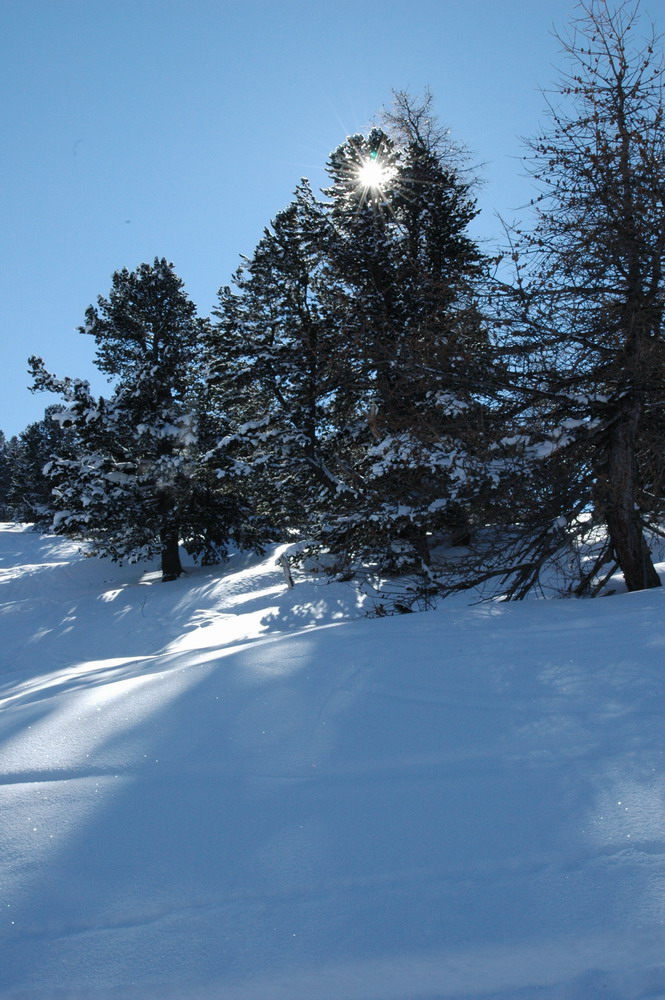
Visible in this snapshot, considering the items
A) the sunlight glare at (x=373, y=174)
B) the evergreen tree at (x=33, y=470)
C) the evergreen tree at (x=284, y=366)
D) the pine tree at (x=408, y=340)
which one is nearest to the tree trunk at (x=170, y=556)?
the evergreen tree at (x=284, y=366)

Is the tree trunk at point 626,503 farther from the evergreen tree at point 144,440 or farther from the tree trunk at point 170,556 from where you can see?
the tree trunk at point 170,556

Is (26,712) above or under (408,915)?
above

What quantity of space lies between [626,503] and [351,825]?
625cm

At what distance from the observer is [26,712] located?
13.8 feet

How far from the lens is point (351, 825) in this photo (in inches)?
98.8

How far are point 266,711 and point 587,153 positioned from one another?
6745mm

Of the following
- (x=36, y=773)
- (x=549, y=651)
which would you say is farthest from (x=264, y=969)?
(x=549, y=651)

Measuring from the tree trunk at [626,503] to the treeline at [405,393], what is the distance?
3 centimetres

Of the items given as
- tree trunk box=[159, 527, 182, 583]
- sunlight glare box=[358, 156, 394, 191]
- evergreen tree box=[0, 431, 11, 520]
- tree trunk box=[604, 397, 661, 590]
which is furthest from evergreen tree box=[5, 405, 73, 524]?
tree trunk box=[604, 397, 661, 590]

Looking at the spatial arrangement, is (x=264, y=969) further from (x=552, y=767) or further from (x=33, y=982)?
(x=552, y=767)

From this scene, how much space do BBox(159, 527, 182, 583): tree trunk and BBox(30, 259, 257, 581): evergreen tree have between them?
3 centimetres

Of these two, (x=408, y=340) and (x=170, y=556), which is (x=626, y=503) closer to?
(x=408, y=340)

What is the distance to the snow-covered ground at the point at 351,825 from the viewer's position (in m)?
1.90

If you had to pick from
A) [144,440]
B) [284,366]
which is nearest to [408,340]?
[284,366]
